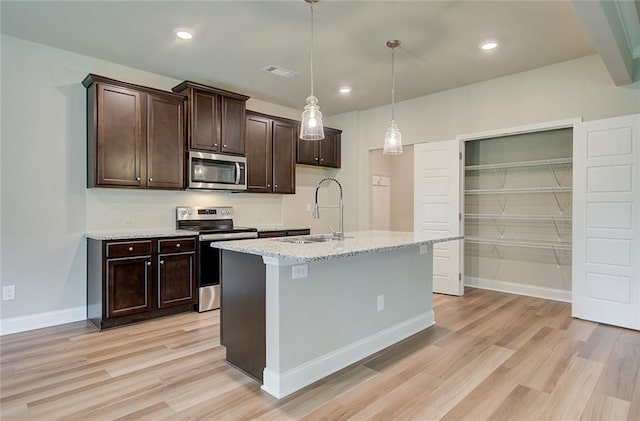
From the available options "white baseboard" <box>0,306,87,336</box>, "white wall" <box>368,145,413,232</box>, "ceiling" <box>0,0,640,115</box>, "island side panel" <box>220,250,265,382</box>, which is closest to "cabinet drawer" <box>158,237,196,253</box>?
"white baseboard" <box>0,306,87,336</box>

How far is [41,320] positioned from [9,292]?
388 millimetres

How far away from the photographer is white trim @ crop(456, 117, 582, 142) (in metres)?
3.99

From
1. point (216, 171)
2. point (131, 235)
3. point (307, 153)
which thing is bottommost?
point (131, 235)

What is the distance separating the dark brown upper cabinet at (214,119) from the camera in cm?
418

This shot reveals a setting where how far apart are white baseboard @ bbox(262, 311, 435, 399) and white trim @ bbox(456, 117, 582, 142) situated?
2.52 m

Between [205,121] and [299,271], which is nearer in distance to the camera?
[299,271]

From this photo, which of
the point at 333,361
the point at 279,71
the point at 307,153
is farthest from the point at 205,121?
the point at 333,361

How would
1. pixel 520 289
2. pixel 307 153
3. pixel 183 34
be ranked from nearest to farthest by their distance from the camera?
pixel 183 34 < pixel 520 289 < pixel 307 153

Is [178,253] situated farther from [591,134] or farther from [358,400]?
[591,134]

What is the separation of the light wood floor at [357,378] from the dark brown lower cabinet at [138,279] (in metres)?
0.19

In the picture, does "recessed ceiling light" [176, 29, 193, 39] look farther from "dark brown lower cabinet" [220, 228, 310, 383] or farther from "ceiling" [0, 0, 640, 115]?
"dark brown lower cabinet" [220, 228, 310, 383]

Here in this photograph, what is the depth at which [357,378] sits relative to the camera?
252 centimetres

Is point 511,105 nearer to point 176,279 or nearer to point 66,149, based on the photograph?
point 176,279

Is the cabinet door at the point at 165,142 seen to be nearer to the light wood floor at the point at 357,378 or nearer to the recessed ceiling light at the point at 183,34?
the recessed ceiling light at the point at 183,34
